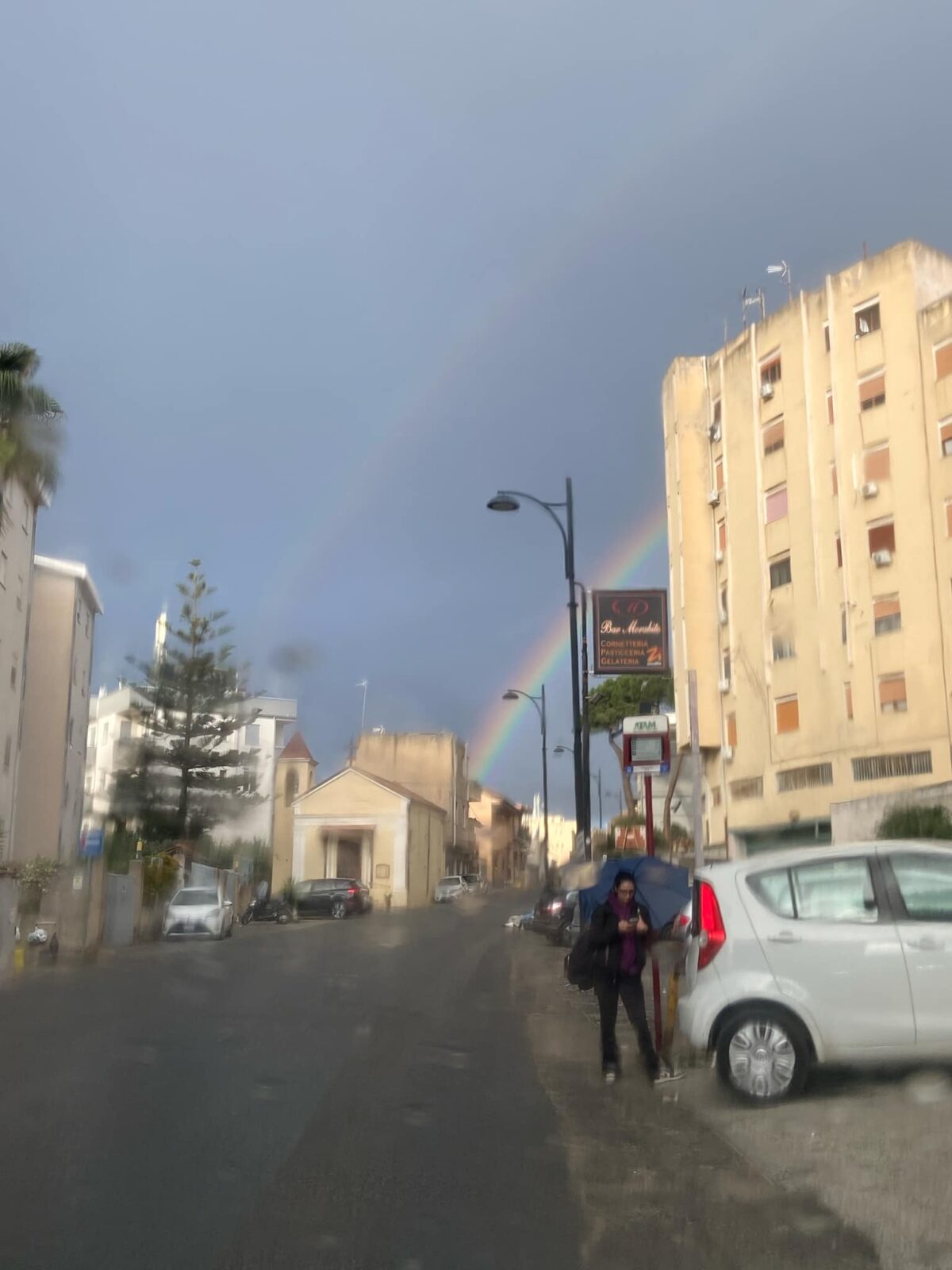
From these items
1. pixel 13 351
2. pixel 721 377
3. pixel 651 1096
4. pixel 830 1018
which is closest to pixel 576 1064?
pixel 651 1096

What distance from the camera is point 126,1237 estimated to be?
5.43m

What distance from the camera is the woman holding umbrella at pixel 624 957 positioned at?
30.5ft

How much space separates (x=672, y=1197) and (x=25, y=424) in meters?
22.6

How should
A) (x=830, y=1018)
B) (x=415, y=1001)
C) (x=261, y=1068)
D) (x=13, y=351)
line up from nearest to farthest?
1. (x=830, y=1018)
2. (x=261, y=1068)
3. (x=415, y=1001)
4. (x=13, y=351)

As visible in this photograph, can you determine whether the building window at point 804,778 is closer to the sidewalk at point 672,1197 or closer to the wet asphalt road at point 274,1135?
the wet asphalt road at point 274,1135

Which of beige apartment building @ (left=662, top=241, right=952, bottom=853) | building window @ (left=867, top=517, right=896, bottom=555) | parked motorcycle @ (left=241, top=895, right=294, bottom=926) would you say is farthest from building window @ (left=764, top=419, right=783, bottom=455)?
parked motorcycle @ (left=241, top=895, right=294, bottom=926)

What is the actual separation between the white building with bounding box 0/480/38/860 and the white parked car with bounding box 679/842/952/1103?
34.7 meters

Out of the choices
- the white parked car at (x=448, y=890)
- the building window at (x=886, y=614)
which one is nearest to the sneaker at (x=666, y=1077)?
the building window at (x=886, y=614)

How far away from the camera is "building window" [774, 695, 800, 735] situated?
36.0m

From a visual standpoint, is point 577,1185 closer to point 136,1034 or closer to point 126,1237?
point 126,1237

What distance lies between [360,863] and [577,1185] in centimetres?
6602

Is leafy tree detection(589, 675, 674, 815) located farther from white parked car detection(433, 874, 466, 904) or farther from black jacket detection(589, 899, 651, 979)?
black jacket detection(589, 899, 651, 979)

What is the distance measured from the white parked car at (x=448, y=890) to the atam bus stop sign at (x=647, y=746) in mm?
58390

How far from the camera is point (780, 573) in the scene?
1468 inches
